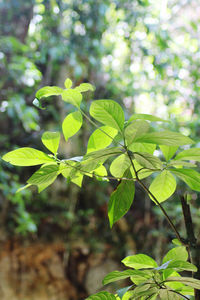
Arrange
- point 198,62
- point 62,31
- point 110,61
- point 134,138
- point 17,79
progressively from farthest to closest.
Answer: point 110,61, point 62,31, point 198,62, point 17,79, point 134,138

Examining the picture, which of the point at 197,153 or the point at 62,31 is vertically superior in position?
the point at 62,31

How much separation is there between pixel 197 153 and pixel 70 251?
2247 mm

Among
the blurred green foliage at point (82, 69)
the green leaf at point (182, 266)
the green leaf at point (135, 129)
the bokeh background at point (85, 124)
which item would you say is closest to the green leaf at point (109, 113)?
the green leaf at point (135, 129)

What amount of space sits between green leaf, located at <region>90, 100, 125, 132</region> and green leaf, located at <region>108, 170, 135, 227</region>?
0.22 ft

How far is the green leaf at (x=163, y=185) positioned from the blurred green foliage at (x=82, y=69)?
4.02ft

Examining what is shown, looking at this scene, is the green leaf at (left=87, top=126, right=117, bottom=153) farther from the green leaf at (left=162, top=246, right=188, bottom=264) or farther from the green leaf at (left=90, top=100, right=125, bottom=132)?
the green leaf at (left=162, top=246, right=188, bottom=264)

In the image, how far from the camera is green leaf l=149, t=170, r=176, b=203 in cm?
32

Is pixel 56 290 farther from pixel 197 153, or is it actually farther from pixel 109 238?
pixel 197 153

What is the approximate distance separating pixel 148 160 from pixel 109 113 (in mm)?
59

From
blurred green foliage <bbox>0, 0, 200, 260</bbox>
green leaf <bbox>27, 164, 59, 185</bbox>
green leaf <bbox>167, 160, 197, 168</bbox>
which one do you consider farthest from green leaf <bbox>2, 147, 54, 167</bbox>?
blurred green foliage <bbox>0, 0, 200, 260</bbox>

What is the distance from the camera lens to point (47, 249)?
2271 mm

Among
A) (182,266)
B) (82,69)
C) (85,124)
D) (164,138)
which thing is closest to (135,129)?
(164,138)

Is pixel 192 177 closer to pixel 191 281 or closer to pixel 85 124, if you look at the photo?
pixel 191 281

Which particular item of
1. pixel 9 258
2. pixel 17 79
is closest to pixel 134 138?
pixel 17 79
